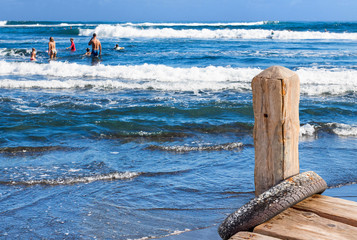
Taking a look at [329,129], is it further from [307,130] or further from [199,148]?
[199,148]

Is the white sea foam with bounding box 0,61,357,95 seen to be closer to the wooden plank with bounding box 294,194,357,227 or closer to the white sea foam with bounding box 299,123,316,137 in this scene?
the white sea foam with bounding box 299,123,316,137

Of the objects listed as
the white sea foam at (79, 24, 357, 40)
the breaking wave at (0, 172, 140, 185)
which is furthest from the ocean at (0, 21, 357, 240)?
the white sea foam at (79, 24, 357, 40)

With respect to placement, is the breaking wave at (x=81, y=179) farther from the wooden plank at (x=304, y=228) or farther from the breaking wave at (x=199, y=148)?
the wooden plank at (x=304, y=228)

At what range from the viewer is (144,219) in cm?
460

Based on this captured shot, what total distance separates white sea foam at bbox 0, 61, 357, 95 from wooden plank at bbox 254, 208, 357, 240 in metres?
10.2

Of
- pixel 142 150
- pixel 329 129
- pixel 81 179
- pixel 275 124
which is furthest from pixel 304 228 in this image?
pixel 329 129

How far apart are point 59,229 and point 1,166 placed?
2.64 metres

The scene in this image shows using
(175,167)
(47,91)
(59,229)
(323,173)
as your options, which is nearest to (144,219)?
(59,229)

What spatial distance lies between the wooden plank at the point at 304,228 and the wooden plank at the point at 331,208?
7 centimetres

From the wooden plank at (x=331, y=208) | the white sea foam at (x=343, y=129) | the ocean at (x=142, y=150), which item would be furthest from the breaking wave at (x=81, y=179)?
the white sea foam at (x=343, y=129)

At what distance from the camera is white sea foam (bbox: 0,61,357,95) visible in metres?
13.8

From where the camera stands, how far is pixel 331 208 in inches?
124

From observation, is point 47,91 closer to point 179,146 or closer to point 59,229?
point 179,146

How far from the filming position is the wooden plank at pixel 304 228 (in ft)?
9.08
